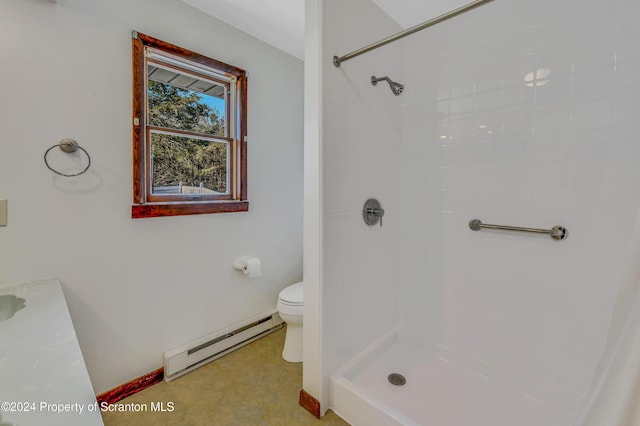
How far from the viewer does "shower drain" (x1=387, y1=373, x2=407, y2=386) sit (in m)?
1.60

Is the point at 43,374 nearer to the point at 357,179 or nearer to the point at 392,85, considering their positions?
the point at 357,179

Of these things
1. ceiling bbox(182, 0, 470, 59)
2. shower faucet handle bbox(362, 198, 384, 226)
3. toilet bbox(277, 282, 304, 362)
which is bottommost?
toilet bbox(277, 282, 304, 362)

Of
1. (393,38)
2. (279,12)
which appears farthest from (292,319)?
(279,12)

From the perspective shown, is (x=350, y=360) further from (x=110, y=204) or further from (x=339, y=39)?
(x=339, y=39)

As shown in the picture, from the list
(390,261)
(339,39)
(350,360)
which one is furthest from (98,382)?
(339,39)

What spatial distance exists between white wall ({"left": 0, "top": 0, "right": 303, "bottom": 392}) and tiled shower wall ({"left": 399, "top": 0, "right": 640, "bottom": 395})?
4.11ft

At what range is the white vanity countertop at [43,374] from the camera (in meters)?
0.52

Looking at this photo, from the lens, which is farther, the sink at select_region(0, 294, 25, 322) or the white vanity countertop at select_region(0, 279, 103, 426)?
the sink at select_region(0, 294, 25, 322)

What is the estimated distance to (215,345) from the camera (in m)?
1.90

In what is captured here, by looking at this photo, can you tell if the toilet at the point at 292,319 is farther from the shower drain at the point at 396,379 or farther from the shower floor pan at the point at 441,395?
the shower drain at the point at 396,379

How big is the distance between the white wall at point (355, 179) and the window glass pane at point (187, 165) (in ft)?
3.15

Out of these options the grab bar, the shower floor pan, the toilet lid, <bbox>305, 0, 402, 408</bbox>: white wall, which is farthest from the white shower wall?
the grab bar

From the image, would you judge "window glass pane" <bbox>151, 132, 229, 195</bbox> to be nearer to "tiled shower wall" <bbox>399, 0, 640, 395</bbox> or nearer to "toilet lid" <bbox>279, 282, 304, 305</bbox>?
"toilet lid" <bbox>279, 282, 304, 305</bbox>

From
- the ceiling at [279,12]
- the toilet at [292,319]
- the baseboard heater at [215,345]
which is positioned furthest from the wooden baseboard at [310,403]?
the ceiling at [279,12]
